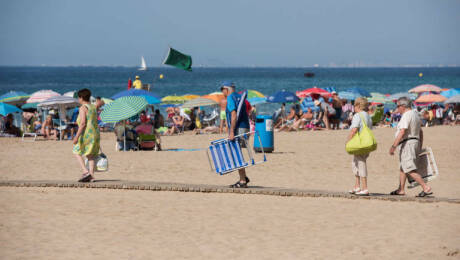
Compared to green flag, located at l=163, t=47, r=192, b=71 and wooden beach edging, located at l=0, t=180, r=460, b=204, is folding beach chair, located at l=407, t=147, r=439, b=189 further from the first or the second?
green flag, located at l=163, t=47, r=192, b=71

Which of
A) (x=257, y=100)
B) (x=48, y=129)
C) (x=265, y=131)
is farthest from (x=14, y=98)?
(x=265, y=131)

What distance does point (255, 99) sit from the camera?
24.8m

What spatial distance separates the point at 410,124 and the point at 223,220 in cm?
256

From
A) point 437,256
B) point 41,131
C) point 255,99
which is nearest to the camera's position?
point 437,256

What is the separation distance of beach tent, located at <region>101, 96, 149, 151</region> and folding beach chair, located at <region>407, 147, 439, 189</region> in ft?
24.0

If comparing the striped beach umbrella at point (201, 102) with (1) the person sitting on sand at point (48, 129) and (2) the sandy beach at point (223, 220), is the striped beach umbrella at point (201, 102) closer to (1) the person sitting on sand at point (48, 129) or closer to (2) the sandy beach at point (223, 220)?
(1) the person sitting on sand at point (48, 129)

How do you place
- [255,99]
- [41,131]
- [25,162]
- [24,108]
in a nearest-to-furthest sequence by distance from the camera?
[25,162] → [41,131] → [24,108] → [255,99]

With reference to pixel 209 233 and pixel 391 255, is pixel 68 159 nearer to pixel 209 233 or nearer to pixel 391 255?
pixel 209 233

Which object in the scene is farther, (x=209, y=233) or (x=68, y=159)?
(x=68, y=159)

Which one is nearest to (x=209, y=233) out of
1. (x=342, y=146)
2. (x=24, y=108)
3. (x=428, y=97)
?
(x=342, y=146)

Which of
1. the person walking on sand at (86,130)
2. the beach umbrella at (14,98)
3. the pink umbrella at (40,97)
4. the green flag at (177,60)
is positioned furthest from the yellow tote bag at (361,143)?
the beach umbrella at (14,98)

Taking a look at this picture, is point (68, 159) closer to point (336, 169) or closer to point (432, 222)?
point (336, 169)

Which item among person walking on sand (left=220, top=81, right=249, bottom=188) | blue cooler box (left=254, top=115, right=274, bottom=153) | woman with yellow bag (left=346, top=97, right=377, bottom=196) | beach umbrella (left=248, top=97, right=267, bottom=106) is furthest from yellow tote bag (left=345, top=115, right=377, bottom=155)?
beach umbrella (left=248, top=97, right=267, bottom=106)

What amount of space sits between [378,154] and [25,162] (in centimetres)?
Answer: 713
